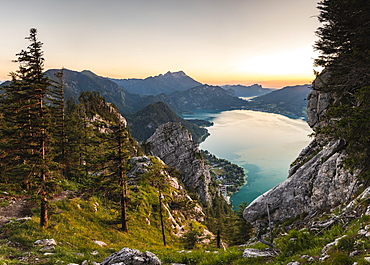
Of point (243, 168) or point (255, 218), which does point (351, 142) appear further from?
point (243, 168)

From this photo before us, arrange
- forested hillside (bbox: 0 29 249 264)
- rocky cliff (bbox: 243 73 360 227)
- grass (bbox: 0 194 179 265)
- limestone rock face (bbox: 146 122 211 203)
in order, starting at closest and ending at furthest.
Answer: grass (bbox: 0 194 179 265) < forested hillside (bbox: 0 29 249 264) < rocky cliff (bbox: 243 73 360 227) < limestone rock face (bbox: 146 122 211 203)

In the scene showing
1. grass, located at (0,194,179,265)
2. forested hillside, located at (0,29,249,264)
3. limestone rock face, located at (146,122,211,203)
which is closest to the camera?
grass, located at (0,194,179,265)

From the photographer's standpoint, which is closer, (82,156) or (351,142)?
(351,142)

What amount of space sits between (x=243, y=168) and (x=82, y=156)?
540 ft

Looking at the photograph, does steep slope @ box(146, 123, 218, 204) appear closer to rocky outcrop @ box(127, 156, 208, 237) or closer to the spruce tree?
rocky outcrop @ box(127, 156, 208, 237)

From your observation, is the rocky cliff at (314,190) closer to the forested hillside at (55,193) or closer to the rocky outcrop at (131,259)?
the forested hillside at (55,193)

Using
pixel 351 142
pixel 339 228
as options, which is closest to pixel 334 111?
pixel 351 142

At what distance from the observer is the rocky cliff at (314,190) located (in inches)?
671

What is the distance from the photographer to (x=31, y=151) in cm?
1920

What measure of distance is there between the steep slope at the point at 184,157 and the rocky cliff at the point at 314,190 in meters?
96.0

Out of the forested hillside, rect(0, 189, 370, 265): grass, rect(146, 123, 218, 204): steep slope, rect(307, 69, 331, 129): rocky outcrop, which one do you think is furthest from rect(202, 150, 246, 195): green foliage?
rect(307, 69, 331, 129): rocky outcrop

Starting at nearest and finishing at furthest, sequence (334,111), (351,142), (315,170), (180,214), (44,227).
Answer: (351,142), (334,111), (44,227), (315,170), (180,214)

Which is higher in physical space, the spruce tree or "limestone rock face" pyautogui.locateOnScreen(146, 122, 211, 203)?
the spruce tree

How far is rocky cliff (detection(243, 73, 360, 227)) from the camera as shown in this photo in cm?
1705
